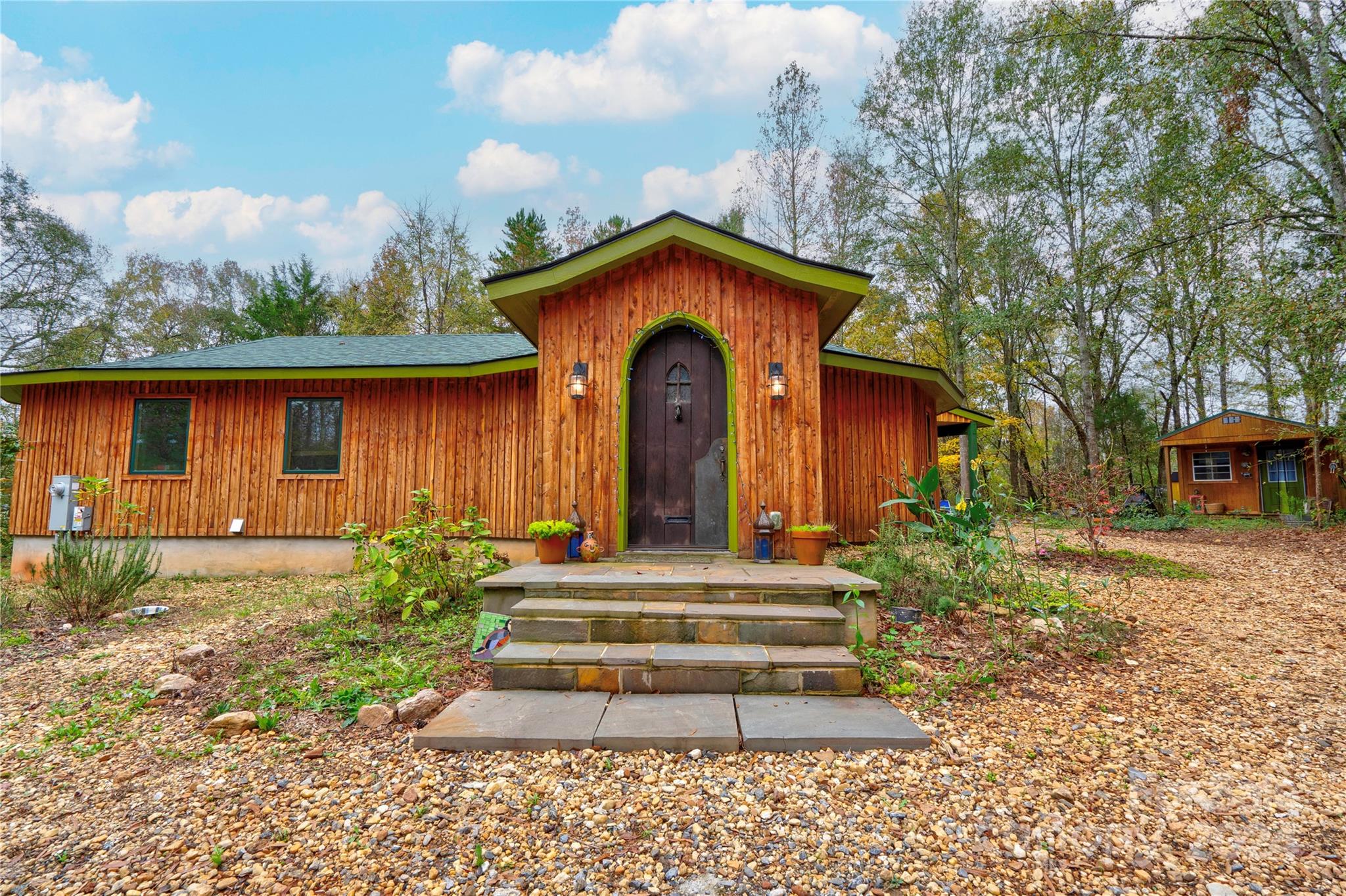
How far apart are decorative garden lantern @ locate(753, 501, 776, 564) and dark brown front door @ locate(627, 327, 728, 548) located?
0.48 m

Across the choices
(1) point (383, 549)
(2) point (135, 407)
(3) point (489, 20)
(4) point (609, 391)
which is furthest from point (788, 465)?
(3) point (489, 20)

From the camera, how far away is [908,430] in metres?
8.32

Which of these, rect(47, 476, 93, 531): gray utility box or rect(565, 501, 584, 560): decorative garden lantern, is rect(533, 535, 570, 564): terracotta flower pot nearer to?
rect(565, 501, 584, 560): decorative garden lantern

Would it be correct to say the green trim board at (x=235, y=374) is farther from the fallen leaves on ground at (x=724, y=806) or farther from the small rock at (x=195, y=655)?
the fallen leaves on ground at (x=724, y=806)

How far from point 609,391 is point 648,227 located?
1.69 m

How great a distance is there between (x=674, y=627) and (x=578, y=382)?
9.02 feet

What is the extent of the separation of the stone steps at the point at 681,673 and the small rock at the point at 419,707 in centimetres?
36

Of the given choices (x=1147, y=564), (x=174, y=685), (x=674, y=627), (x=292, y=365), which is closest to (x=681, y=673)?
(x=674, y=627)

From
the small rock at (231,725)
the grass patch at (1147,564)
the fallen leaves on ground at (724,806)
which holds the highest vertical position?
the grass patch at (1147,564)

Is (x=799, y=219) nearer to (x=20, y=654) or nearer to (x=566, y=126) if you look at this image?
(x=566, y=126)

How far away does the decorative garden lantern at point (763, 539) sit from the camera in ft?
17.1

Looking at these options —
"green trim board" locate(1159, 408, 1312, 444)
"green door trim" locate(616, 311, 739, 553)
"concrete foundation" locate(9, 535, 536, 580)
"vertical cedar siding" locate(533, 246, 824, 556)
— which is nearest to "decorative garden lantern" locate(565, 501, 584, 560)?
"vertical cedar siding" locate(533, 246, 824, 556)

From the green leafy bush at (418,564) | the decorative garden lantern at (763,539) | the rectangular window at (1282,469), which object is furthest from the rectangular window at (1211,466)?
the green leafy bush at (418,564)

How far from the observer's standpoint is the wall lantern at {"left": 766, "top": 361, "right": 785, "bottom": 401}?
17.6ft
